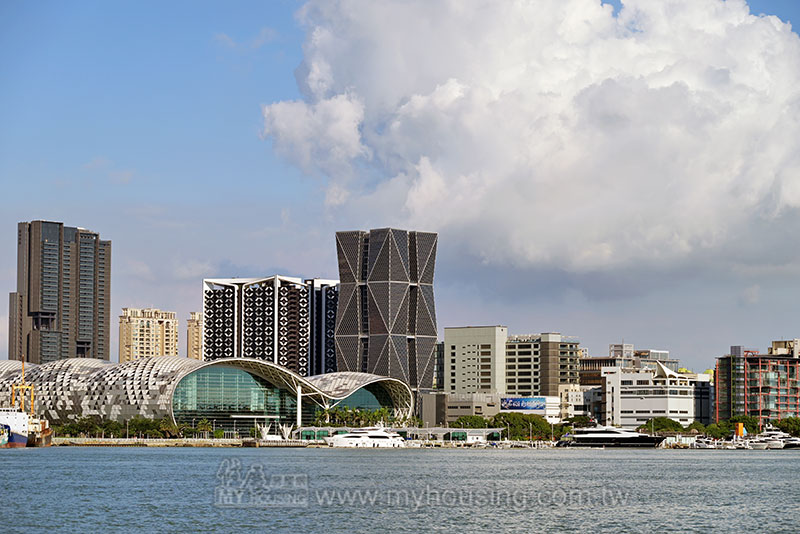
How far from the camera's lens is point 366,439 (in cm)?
17988

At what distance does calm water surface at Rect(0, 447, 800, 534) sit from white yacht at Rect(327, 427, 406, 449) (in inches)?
2431

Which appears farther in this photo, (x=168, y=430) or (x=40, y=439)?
(x=168, y=430)

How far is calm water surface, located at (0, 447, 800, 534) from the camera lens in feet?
196

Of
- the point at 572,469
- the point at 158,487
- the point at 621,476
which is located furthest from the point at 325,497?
the point at 572,469

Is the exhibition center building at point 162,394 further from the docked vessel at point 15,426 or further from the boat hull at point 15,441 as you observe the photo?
the docked vessel at point 15,426

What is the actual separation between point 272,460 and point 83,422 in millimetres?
74626

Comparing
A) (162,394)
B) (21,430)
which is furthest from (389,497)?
(162,394)

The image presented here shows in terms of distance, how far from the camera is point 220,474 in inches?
3853

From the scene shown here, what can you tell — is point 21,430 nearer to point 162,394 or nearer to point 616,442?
point 162,394

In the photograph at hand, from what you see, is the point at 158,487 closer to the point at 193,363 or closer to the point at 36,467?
the point at 36,467

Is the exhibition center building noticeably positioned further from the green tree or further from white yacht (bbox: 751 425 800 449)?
white yacht (bbox: 751 425 800 449)

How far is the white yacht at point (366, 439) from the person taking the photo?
179m

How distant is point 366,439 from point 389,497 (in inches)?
4192

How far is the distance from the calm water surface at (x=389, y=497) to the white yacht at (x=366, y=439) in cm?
Answer: 6175
